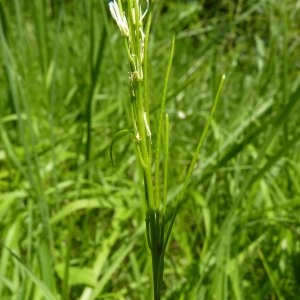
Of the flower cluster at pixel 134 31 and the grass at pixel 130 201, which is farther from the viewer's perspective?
the grass at pixel 130 201

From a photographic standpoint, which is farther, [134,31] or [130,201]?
[130,201]

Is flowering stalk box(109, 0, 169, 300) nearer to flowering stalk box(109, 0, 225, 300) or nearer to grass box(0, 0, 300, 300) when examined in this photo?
flowering stalk box(109, 0, 225, 300)

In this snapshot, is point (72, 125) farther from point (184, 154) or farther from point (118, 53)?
point (118, 53)

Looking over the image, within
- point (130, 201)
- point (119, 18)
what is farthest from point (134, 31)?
point (130, 201)

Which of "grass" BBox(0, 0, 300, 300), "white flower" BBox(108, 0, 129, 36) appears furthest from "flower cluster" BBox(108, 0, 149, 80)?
"grass" BBox(0, 0, 300, 300)

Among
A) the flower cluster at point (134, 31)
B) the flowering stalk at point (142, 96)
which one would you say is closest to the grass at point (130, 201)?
the flowering stalk at point (142, 96)

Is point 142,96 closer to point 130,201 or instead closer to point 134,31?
point 134,31

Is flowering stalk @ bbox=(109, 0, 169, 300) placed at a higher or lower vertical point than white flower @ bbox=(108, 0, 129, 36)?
lower

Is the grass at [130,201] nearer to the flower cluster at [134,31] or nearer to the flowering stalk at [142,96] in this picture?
the flowering stalk at [142,96]
